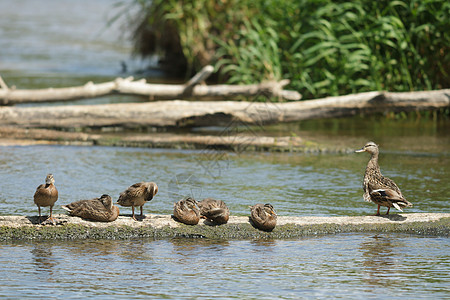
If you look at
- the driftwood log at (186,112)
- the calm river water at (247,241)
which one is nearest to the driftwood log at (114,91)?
the driftwood log at (186,112)

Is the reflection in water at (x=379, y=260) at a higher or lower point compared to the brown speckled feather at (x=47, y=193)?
lower

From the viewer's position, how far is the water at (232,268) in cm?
517

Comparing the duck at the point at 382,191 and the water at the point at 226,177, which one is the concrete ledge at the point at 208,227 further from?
the water at the point at 226,177

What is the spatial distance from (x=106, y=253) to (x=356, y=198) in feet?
10.6

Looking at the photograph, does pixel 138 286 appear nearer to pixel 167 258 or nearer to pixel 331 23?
pixel 167 258

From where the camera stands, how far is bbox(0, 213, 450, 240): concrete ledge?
6.21 m

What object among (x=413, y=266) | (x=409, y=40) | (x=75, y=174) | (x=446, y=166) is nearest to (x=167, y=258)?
(x=413, y=266)

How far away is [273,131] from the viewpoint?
1255 centimetres

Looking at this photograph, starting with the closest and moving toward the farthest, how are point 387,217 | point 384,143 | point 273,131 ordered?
1. point 387,217
2. point 384,143
3. point 273,131

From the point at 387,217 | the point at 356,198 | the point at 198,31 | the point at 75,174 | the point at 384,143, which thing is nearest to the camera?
the point at 387,217

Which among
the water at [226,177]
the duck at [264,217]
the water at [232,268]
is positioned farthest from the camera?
the water at [226,177]

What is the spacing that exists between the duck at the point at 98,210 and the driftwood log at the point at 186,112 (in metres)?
5.34

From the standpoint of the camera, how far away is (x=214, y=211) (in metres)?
6.28

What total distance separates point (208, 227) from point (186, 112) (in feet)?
17.3
